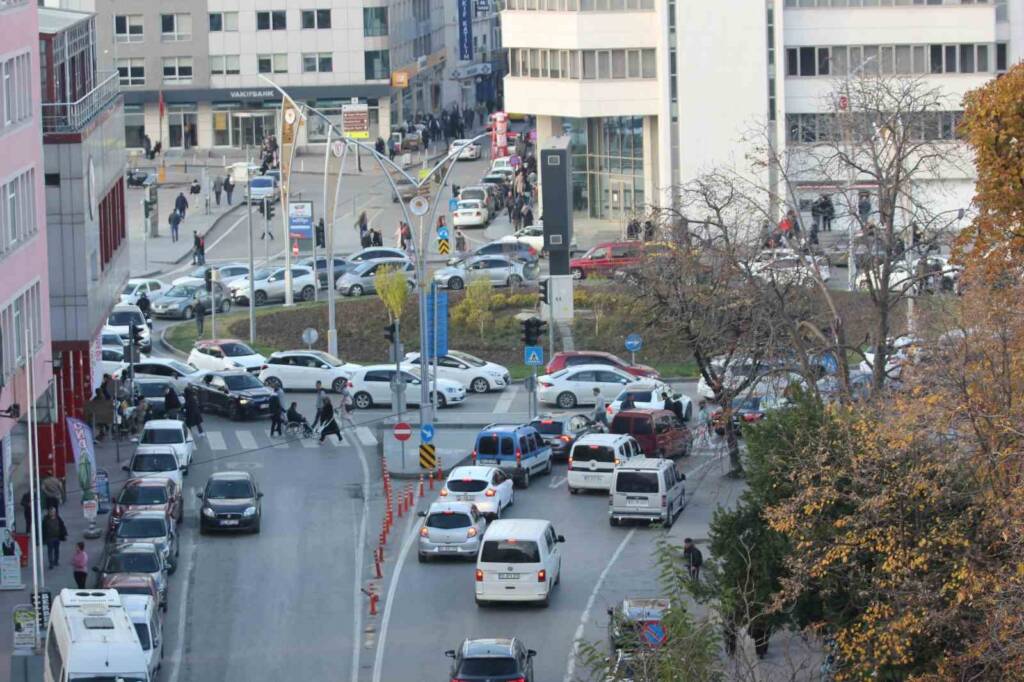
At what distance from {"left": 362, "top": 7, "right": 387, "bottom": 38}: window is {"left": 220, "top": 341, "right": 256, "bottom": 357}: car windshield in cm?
6019

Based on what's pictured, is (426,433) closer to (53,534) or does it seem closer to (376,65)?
(53,534)

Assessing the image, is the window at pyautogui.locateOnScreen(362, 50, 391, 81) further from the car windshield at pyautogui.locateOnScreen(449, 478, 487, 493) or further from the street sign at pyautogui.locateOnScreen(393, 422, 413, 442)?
the car windshield at pyautogui.locateOnScreen(449, 478, 487, 493)

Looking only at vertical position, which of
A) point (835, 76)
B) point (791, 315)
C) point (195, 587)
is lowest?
point (195, 587)

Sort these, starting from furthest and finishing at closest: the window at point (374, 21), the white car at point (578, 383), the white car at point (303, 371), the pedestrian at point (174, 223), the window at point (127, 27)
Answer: the window at point (374, 21)
the window at point (127, 27)
the pedestrian at point (174, 223)
the white car at point (303, 371)
the white car at point (578, 383)

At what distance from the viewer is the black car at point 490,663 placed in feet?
98.7

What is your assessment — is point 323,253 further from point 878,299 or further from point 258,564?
point 878,299

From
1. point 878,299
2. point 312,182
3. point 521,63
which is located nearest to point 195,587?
point 878,299

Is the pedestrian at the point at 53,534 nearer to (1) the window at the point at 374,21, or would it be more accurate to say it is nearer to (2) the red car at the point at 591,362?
(2) the red car at the point at 591,362

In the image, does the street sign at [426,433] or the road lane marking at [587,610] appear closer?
the road lane marking at [587,610]

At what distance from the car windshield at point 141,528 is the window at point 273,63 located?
79.0 m

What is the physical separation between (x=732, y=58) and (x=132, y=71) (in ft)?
143

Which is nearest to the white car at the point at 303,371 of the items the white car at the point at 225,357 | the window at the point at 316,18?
the white car at the point at 225,357

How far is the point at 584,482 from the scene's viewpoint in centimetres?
4541

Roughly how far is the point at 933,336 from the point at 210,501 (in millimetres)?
18010
